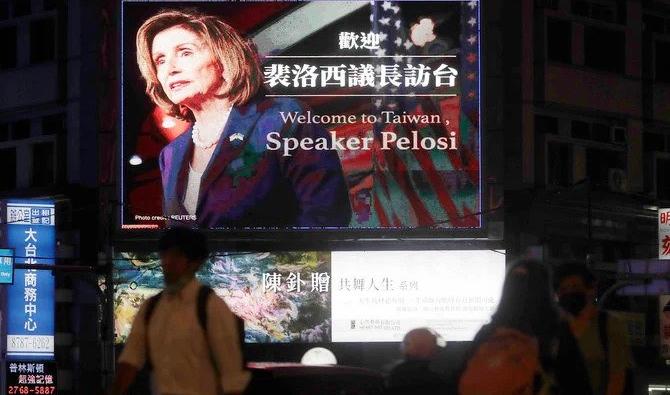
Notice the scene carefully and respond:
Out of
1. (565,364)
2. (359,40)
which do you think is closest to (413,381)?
(565,364)

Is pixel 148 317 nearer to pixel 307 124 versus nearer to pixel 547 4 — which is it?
pixel 307 124

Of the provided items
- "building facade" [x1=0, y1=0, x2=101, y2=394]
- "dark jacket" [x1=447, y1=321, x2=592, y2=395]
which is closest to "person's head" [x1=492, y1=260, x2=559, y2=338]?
"dark jacket" [x1=447, y1=321, x2=592, y2=395]

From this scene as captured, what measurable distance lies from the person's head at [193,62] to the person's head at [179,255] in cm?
2207

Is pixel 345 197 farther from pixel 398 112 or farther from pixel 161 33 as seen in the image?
pixel 161 33

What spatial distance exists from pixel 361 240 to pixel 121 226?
4681 millimetres

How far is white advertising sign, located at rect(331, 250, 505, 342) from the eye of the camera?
27.4 m

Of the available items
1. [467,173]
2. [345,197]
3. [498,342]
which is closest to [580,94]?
[467,173]

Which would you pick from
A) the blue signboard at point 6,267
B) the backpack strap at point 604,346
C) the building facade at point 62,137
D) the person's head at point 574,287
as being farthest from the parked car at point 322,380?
the building facade at point 62,137

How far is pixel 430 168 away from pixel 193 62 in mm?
5123

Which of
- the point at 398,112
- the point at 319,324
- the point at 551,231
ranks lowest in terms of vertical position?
the point at 319,324

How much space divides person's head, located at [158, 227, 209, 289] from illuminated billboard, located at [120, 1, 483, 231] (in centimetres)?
2168

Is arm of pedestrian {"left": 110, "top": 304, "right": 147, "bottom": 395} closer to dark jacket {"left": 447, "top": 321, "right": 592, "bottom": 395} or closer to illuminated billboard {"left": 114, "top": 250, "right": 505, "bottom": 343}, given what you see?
dark jacket {"left": 447, "top": 321, "right": 592, "bottom": 395}

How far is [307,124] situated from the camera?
28.1 metres

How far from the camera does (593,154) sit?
30234 mm
